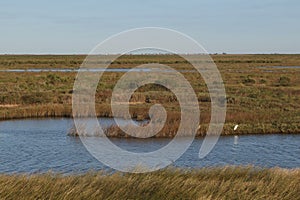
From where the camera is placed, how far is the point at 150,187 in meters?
8.01

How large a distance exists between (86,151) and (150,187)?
33.8 ft

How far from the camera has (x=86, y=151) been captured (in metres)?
18.0

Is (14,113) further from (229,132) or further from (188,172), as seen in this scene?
Answer: (188,172)

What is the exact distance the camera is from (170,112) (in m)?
25.3

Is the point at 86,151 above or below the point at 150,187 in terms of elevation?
below

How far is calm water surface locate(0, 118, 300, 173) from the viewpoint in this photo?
1585cm

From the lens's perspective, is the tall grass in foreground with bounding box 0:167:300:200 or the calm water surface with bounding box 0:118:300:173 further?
the calm water surface with bounding box 0:118:300:173

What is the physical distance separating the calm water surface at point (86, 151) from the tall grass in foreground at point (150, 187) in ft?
19.3

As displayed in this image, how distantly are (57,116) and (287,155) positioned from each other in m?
14.2

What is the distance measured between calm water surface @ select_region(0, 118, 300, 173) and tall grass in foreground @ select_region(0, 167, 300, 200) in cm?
588

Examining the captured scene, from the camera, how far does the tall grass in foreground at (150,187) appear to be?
24.4 ft

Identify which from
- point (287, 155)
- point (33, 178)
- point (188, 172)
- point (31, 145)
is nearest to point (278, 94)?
point (287, 155)

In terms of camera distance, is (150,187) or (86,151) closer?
(150,187)

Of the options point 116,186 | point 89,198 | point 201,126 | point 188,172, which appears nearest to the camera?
point 89,198
